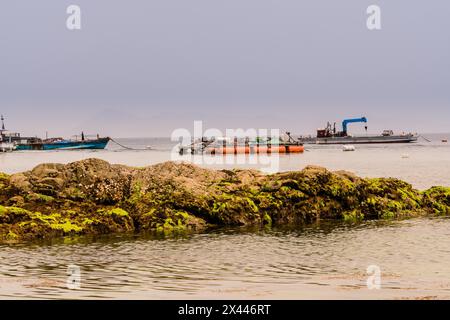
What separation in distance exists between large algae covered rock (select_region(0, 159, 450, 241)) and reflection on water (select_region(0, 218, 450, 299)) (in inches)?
57.3

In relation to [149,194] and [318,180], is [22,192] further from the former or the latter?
[318,180]

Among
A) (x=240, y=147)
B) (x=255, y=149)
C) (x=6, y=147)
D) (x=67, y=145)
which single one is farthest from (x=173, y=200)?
Answer: (x=67, y=145)

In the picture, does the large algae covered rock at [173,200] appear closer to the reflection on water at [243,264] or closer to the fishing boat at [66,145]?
the reflection on water at [243,264]

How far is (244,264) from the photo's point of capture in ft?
50.9

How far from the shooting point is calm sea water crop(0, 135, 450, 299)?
40.3ft

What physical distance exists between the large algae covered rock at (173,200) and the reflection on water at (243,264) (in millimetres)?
1457

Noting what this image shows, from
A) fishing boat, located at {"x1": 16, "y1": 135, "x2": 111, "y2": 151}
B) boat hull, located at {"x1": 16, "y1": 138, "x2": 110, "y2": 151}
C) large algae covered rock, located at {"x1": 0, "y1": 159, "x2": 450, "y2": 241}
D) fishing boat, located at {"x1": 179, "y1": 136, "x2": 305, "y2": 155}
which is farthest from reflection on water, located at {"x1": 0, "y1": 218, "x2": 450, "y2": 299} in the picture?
boat hull, located at {"x1": 16, "y1": 138, "x2": 110, "y2": 151}

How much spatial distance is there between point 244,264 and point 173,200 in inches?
298

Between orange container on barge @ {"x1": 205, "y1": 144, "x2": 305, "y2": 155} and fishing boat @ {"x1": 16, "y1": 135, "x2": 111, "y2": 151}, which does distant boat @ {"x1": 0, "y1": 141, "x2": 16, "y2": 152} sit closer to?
fishing boat @ {"x1": 16, "y1": 135, "x2": 111, "y2": 151}

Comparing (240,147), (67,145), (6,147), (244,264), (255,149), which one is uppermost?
(67,145)

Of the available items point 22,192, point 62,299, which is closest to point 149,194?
point 22,192

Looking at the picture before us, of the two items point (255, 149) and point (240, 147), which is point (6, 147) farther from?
point (255, 149)
